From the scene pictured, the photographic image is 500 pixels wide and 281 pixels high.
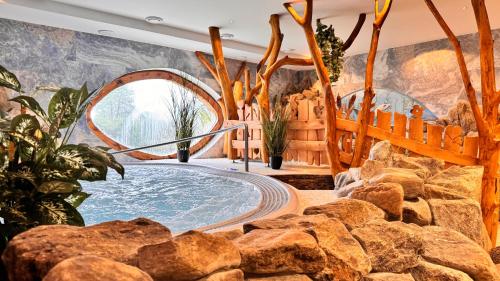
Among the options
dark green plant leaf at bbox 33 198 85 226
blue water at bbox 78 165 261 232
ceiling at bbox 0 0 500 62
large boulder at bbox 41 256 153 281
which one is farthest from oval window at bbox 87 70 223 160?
large boulder at bbox 41 256 153 281

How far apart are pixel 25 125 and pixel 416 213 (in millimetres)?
1883

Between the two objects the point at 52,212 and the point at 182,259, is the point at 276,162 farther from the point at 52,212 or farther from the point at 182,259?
the point at 182,259

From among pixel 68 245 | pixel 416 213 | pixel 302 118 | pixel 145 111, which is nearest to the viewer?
pixel 68 245

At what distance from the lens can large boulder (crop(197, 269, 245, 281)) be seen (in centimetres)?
95

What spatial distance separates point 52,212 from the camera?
1108 millimetres

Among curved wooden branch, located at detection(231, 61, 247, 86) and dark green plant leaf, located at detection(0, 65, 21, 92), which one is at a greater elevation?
curved wooden branch, located at detection(231, 61, 247, 86)

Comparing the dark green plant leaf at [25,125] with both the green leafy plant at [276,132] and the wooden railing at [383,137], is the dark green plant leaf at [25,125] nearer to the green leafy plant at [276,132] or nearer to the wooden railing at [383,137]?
the wooden railing at [383,137]

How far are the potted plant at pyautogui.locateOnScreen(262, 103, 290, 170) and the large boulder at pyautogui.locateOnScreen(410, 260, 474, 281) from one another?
9.33ft

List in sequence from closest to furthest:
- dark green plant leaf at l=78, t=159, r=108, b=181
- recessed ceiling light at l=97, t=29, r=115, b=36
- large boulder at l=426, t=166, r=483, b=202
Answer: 1. dark green plant leaf at l=78, t=159, r=108, b=181
2. large boulder at l=426, t=166, r=483, b=202
3. recessed ceiling light at l=97, t=29, r=115, b=36

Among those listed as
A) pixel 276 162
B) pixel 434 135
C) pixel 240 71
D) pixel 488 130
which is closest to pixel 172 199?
pixel 276 162

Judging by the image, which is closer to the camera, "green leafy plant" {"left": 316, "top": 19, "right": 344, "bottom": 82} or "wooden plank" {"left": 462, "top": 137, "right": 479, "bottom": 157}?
"wooden plank" {"left": 462, "top": 137, "right": 479, "bottom": 157}

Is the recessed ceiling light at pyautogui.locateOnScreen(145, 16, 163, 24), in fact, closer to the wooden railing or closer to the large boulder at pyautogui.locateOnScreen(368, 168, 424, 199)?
the wooden railing

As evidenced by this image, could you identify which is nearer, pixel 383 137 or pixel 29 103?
pixel 29 103

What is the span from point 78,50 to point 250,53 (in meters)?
3.13
